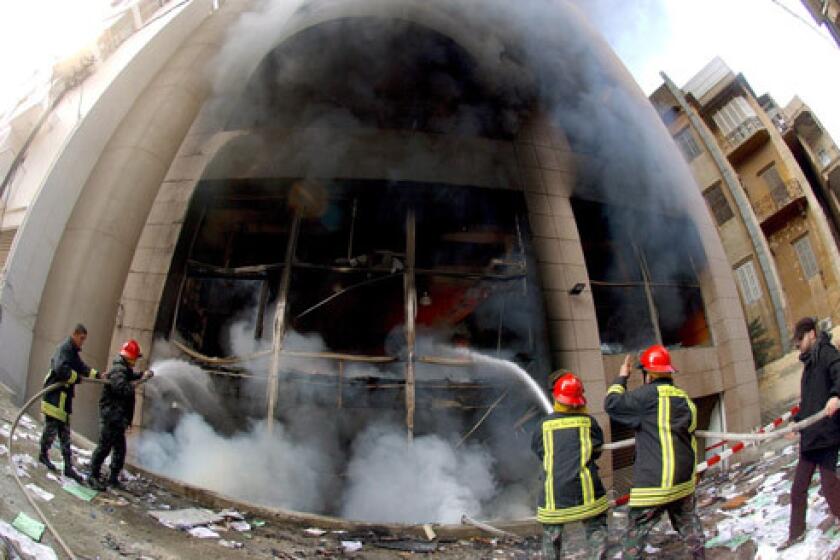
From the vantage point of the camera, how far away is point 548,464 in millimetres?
2627

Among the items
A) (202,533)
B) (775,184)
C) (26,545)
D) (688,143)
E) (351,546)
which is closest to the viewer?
(26,545)

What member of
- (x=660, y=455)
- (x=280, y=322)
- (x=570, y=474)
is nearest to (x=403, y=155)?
(x=280, y=322)

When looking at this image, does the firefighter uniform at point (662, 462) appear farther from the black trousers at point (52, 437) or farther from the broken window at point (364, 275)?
the black trousers at point (52, 437)

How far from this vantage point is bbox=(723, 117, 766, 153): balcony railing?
19.1 ft

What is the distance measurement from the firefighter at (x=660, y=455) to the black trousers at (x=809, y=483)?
52 cm

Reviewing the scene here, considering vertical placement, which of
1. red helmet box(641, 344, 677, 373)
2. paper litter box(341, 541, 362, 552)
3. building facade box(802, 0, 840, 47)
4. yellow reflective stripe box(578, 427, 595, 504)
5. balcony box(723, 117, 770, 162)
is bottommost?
paper litter box(341, 541, 362, 552)

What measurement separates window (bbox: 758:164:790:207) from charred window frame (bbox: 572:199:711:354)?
1.96 metres

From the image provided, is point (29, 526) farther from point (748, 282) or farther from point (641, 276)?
point (748, 282)

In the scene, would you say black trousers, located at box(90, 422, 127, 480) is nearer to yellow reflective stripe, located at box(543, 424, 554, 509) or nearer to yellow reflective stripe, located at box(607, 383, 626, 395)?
yellow reflective stripe, located at box(543, 424, 554, 509)

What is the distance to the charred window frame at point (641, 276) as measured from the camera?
4.68m

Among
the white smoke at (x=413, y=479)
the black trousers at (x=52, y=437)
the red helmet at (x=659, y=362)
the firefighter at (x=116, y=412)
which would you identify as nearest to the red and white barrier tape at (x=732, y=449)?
the white smoke at (x=413, y=479)

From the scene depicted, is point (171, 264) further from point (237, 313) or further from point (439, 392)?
point (439, 392)

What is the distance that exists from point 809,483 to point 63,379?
194 inches

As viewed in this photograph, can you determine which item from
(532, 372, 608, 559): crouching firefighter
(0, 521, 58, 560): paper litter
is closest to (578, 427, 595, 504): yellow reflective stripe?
(532, 372, 608, 559): crouching firefighter
